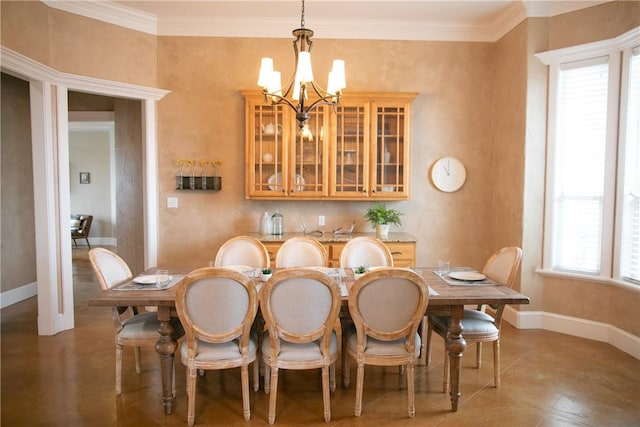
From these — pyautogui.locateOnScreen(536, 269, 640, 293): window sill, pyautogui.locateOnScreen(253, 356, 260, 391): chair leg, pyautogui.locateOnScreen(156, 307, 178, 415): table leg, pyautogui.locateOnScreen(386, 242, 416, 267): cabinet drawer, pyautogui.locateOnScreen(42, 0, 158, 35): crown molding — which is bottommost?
pyautogui.locateOnScreen(253, 356, 260, 391): chair leg

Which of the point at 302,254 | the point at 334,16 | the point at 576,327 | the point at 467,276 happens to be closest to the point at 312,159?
the point at 302,254

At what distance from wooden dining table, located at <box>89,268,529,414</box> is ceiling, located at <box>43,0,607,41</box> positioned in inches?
115

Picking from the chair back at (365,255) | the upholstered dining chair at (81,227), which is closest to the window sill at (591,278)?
the chair back at (365,255)

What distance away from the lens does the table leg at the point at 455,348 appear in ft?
8.50

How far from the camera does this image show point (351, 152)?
14.8ft

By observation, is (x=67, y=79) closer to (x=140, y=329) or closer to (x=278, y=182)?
(x=278, y=182)

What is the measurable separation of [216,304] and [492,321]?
1869 millimetres

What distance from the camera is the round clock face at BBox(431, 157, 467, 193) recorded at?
15.7ft

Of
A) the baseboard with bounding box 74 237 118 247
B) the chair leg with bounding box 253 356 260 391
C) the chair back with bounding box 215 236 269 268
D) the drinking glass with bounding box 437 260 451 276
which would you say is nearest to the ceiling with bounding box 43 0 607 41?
the chair back with bounding box 215 236 269 268

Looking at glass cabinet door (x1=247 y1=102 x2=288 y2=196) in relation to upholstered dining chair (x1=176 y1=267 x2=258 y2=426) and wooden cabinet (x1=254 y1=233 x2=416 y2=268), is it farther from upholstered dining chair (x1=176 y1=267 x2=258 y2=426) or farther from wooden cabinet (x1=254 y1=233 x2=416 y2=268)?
upholstered dining chair (x1=176 y1=267 x2=258 y2=426)

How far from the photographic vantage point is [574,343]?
3768 millimetres

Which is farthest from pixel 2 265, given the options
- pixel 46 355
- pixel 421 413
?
pixel 421 413

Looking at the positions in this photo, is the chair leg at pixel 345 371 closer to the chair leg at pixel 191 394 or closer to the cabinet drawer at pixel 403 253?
the chair leg at pixel 191 394

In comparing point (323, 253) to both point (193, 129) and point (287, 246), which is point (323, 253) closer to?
point (287, 246)
